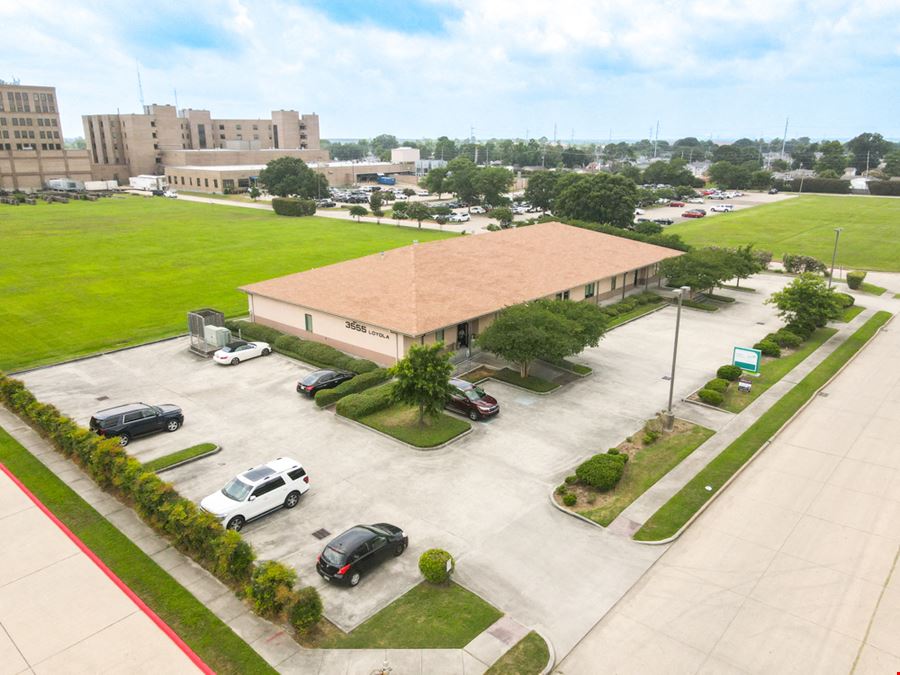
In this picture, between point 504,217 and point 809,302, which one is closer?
point 809,302

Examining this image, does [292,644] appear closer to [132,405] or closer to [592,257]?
[132,405]

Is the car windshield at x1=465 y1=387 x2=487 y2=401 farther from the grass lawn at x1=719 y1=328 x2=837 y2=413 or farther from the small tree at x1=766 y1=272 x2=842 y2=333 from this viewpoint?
the small tree at x1=766 y1=272 x2=842 y2=333

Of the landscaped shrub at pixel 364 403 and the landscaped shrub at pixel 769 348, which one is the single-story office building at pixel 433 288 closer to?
the landscaped shrub at pixel 364 403

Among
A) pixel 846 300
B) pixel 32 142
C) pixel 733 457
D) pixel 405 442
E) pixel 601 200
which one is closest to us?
pixel 733 457

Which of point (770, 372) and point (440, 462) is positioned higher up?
point (770, 372)

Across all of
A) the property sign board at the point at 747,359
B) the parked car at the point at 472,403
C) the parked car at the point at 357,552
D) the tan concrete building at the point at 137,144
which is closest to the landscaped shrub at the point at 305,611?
the parked car at the point at 357,552

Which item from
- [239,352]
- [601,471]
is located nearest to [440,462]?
[601,471]

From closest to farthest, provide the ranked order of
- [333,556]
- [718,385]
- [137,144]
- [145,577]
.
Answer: [333,556]
[145,577]
[718,385]
[137,144]

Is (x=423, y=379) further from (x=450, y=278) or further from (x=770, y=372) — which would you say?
(x=770, y=372)
